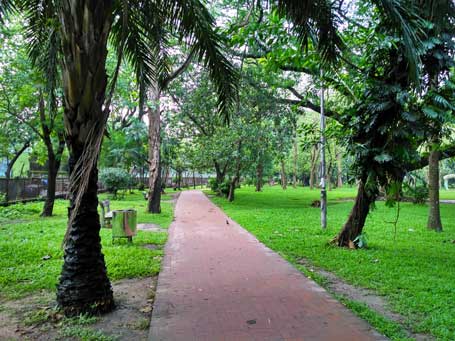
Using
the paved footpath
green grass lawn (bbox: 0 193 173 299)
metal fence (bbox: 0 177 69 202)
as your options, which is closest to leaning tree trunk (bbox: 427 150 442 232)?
the paved footpath

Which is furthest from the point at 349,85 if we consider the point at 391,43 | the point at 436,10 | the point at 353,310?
the point at 353,310

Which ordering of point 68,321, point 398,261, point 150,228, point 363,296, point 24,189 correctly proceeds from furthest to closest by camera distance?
point 24,189 → point 150,228 → point 398,261 → point 363,296 → point 68,321

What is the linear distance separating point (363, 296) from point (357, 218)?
3.29 m

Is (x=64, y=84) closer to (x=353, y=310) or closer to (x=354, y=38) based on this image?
(x=353, y=310)

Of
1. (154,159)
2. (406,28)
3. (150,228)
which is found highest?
(406,28)

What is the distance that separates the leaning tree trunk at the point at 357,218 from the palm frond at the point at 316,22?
3.42m

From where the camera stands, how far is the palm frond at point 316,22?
4477mm

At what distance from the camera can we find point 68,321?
3.96 meters

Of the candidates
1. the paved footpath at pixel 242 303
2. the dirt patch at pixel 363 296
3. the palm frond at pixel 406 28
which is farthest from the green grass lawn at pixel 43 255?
the palm frond at pixel 406 28

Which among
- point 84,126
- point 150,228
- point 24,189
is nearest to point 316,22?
point 84,126

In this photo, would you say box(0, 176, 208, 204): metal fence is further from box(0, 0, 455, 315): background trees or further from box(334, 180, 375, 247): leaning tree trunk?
box(334, 180, 375, 247): leaning tree trunk

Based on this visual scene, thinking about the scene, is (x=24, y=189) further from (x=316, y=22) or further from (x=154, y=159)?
(x=316, y=22)

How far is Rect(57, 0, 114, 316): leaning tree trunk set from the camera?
12.8ft

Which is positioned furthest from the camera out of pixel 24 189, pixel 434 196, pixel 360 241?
pixel 24 189
